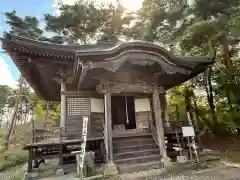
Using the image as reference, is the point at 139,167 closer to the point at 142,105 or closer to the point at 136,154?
the point at 136,154

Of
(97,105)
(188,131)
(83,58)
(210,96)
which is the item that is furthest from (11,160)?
(210,96)

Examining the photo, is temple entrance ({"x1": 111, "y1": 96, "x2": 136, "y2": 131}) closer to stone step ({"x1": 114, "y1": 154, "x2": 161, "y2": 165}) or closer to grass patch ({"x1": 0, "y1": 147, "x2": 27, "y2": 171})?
stone step ({"x1": 114, "y1": 154, "x2": 161, "y2": 165})

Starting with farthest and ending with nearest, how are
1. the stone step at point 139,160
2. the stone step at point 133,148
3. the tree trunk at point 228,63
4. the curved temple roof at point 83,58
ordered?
the tree trunk at point 228,63
the stone step at point 133,148
the stone step at point 139,160
the curved temple roof at point 83,58

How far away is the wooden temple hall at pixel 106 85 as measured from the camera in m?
5.91

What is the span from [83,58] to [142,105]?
4.13 m

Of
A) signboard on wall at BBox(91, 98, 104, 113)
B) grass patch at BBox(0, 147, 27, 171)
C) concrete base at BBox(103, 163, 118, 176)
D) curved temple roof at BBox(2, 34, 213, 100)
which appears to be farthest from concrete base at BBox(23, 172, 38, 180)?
grass patch at BBox(0, 147, 27, 171)

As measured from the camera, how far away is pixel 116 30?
16.7 metres

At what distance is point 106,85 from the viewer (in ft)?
21.2

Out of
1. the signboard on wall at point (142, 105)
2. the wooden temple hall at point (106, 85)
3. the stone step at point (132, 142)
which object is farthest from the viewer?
the signboard on wall at point (142, 105)

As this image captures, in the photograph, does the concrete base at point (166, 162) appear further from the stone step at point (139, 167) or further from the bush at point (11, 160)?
the bush at point (11, 160)

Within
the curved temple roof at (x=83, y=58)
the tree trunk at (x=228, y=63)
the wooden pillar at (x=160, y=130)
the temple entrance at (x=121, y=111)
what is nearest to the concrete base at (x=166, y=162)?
the wooden pillar at (x=160, y=130)

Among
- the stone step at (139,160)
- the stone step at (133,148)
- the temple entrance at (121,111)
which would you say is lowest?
the stone step at (139,160)

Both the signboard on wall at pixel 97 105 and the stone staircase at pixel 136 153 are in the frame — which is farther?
the signboard on wall at pixel 97 105

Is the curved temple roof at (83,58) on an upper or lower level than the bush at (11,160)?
upper
